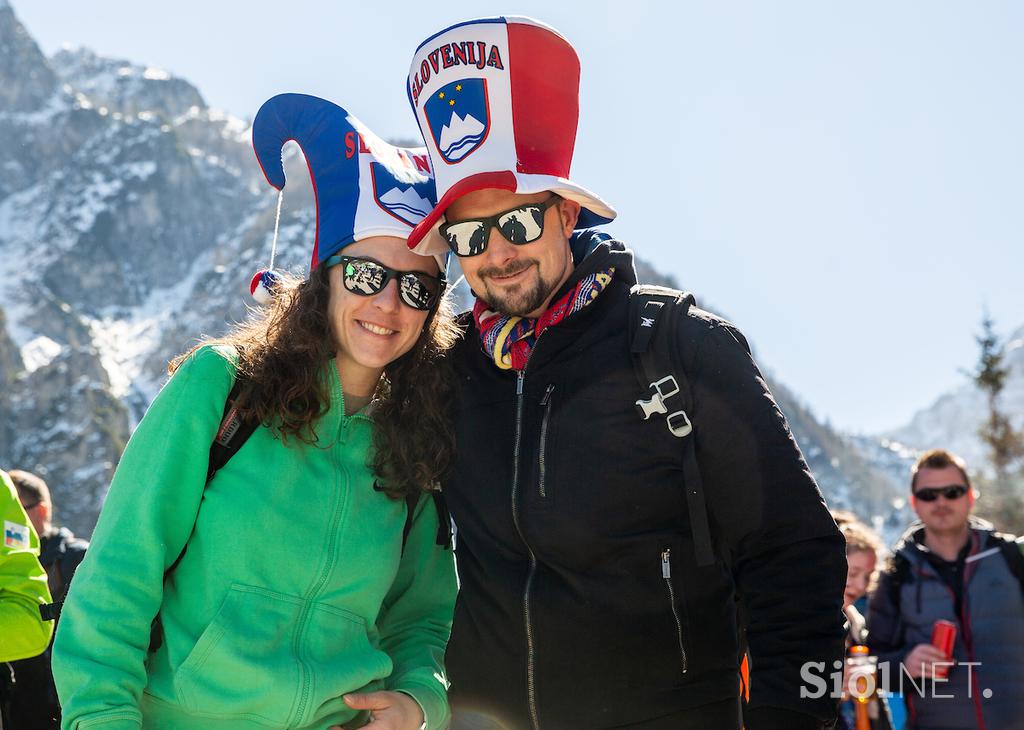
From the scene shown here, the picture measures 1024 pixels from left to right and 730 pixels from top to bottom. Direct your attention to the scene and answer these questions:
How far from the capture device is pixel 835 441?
195m

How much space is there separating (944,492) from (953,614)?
0.71m

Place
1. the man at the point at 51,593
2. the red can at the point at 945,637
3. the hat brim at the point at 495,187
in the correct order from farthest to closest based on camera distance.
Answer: the red can at the point at 945,637
the man at the point at 51,593
the hat brim at the point at 495,187

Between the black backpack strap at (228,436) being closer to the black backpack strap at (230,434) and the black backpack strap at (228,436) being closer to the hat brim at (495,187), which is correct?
the black backpack strap at (230,434)

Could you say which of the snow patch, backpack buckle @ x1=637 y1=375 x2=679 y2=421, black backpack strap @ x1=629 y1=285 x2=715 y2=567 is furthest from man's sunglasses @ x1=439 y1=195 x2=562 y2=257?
the snow patch

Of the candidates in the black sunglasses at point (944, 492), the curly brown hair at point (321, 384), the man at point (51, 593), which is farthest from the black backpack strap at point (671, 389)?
the black sunglasses at point (944, 492)

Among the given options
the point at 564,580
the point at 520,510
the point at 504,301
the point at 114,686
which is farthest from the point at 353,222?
the point at 114,686

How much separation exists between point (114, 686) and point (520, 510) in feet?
3.75

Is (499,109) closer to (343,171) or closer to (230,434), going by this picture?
(343,171)

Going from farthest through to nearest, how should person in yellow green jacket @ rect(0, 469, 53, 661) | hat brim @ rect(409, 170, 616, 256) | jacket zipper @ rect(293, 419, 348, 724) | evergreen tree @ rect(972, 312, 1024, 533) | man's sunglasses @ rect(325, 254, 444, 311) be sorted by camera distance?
evergreen tree @ rect(972, 312, 1024, 533) → person in yellow green jacket @ rect(0, 469, 53, 661) → man's sunglasses @ rect(325, 254, 444, 311) → hat brim @ rect(409, 170, 616, 256) → jacket zipper @ rect(293, 419, 348, 724)

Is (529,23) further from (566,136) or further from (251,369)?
(251,369)

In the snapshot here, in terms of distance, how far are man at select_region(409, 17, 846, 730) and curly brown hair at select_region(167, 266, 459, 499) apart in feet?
0.36

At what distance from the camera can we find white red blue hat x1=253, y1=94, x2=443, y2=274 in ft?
10.3

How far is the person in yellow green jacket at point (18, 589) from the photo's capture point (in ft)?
12.0

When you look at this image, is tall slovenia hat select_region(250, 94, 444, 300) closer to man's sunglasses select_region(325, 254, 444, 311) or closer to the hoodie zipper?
man's sunglasses select_region(325, 254, 444, 311)
